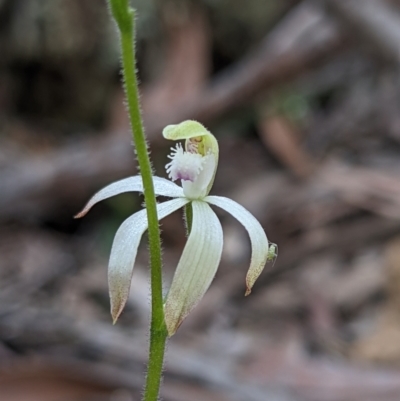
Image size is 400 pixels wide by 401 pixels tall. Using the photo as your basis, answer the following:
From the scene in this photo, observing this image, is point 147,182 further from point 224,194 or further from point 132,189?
point 224,194

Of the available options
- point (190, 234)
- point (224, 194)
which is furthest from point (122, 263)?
point (224, 194)

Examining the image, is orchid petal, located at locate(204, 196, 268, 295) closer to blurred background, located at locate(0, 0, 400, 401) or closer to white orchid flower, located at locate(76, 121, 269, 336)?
white orchid flower, located at locate(76, 121, 269, 336)

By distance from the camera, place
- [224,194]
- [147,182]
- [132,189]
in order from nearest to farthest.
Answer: [147,182] → [132,189] → [224,194]

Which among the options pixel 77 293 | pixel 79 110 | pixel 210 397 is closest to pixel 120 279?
pixel 210 397

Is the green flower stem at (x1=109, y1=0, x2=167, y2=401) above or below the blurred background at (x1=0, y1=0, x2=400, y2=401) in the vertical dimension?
below

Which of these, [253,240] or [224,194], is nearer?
[253,240]

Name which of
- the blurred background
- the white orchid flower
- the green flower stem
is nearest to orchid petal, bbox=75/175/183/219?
the white orchid flower

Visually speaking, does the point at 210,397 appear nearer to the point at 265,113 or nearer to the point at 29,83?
the point at 265,113
